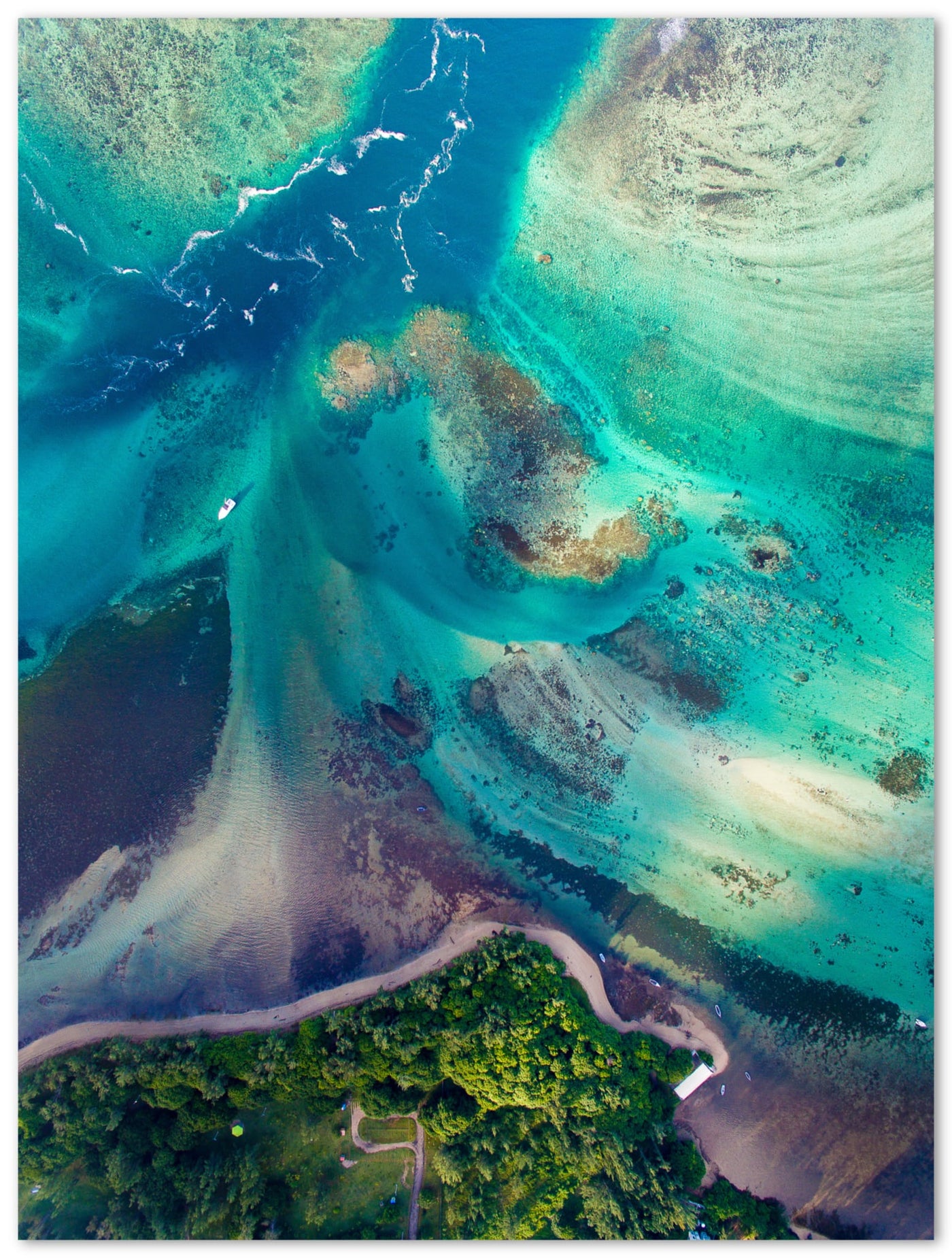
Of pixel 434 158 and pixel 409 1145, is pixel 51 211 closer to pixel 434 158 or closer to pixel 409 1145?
pixel 434 158

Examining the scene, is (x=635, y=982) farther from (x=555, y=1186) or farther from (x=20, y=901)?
(x=20, y=901)

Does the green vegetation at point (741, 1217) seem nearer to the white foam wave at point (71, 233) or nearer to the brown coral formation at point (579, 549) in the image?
the brown coral formation at point (579, 549)

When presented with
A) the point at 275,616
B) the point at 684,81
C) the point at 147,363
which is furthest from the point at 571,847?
the point at 684,81

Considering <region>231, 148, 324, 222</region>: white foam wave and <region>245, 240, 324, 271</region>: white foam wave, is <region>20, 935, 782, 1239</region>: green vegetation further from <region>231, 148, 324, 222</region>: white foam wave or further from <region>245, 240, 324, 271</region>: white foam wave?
<region>231, 148, 324, 222</region>: white foam wave

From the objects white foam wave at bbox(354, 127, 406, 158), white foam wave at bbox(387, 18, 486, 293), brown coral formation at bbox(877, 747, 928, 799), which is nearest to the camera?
brown coral formation at bbox(877, 747, 928, 799)

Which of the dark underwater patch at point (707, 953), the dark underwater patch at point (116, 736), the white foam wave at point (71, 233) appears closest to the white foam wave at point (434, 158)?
the white foam wave at point (71, 233)

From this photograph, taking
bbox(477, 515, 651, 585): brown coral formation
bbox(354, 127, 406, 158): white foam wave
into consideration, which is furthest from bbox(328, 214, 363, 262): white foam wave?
bbox(477, 515, 651, 585): brown coral formation

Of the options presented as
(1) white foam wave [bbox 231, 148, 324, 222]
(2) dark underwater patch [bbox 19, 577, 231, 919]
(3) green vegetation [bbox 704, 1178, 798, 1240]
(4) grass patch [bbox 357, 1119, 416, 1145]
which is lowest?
(3) green vegetation [bbox 704, 1178, 798, 1240]
